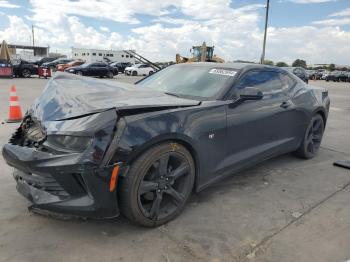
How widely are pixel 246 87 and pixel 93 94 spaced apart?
1.67 m

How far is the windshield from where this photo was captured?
3521 millimetres

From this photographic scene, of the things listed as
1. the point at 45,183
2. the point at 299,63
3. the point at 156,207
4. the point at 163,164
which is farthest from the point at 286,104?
the point at 299,63

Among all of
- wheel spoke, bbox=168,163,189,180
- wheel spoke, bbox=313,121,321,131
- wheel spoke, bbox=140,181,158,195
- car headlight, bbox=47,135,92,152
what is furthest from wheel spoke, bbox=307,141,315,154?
car headlight, bbox=47,135,92,152

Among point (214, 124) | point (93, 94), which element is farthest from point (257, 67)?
point (93, 94)

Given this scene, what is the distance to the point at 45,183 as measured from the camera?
8.30 ft

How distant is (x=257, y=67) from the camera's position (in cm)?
406

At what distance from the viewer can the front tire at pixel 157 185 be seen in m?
2.54

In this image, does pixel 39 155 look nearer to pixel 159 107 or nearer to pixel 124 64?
pixel 159 107

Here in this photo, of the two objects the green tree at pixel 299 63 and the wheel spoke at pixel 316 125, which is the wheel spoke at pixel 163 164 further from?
the green tree at pixel 299 63

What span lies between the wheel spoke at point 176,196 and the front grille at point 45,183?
894mm

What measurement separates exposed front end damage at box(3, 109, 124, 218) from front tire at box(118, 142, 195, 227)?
0.14 metres

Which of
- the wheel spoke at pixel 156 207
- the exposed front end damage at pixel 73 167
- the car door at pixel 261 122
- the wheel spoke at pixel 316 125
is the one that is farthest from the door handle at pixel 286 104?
the exposed front end damage at pixel 73 167

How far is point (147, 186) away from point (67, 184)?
641 millimetres

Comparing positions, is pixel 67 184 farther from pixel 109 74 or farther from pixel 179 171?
pixel 109 74
